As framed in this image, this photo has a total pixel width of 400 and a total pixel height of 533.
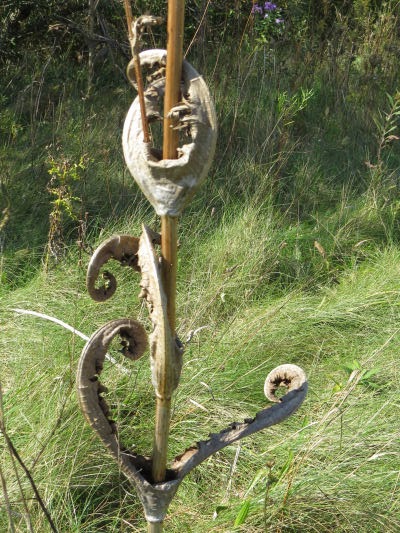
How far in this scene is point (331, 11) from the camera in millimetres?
4809

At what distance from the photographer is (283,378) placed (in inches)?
42.1

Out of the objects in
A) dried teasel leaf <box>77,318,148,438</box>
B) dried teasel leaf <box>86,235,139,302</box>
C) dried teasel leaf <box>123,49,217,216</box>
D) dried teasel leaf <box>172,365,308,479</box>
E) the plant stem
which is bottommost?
the plant stem

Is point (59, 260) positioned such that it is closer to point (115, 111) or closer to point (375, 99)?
point (115, 111)

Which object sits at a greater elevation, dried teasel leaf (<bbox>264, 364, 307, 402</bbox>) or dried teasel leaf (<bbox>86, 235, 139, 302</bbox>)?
dried teasel leaf (<bbox>86, 235, 139, 302</bbox>)

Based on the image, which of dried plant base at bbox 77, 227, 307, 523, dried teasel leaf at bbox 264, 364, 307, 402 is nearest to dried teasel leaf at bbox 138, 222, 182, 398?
dried plant base at bbox 77, 227, 307, 523

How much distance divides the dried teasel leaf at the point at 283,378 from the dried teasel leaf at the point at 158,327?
0.24 meters

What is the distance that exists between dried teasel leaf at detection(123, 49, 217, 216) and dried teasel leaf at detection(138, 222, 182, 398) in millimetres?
54

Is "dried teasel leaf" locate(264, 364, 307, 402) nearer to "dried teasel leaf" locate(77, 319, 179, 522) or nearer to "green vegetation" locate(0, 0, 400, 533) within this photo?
"dried teasel leaf" locate(77, 319, 179, 522)

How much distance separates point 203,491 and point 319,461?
315mm

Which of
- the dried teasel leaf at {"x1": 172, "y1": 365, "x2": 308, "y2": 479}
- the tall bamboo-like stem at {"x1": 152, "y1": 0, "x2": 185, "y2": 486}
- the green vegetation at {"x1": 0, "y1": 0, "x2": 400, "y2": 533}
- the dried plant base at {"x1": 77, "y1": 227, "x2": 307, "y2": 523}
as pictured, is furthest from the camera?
the green vegetation at {"x1": 0, "y1": 0, "x2": 400, "y2": 533}

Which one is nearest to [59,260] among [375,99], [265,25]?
[265,25]

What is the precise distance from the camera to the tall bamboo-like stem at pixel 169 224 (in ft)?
2.33

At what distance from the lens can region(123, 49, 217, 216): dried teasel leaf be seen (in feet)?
2.42

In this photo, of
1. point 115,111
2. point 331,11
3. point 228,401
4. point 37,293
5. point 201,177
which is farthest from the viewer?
point 331,11
